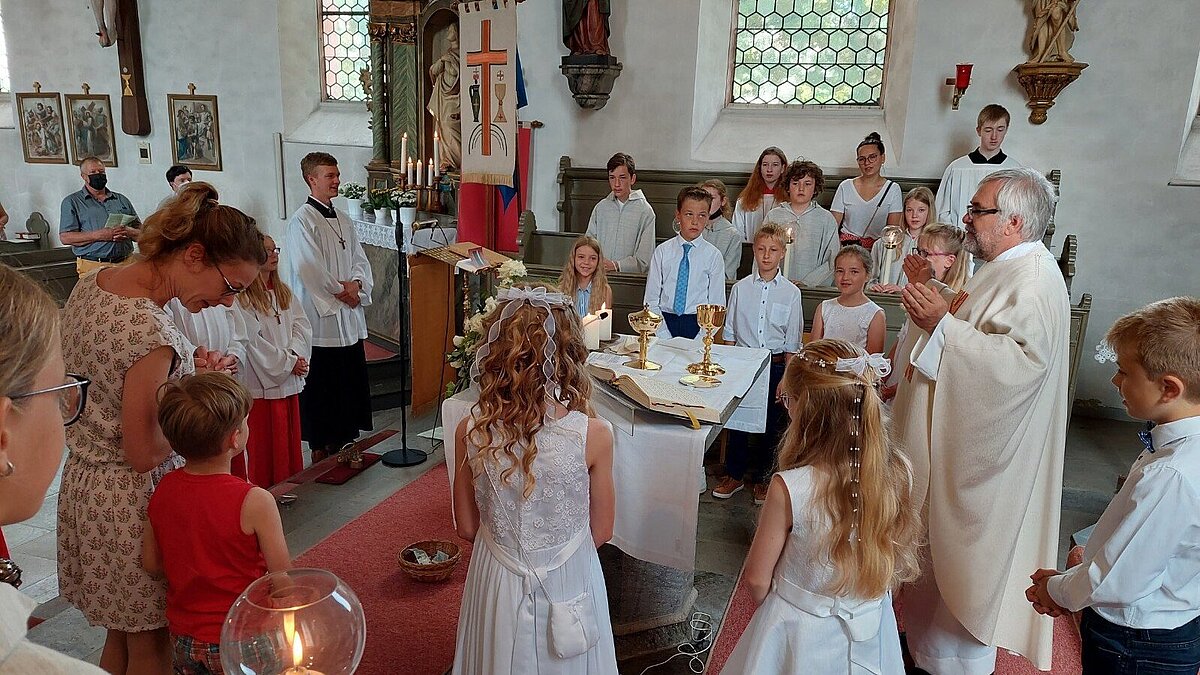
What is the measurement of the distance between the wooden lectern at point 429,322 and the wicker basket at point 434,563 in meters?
1.83

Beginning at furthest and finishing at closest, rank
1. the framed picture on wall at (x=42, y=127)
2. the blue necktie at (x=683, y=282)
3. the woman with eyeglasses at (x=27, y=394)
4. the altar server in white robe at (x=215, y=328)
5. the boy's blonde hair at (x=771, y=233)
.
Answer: the framed picture on wall at (x=42, y=127)
the blue necktie at (x=683, y=282)
the boy's blonde hair at (x=771, y=233)
the altar server in white robe at (x=215, y=328)
the woman with eyeglasses at (x=27, y=394)

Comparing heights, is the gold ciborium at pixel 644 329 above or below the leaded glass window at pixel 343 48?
below

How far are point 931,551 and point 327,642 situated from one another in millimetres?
2394

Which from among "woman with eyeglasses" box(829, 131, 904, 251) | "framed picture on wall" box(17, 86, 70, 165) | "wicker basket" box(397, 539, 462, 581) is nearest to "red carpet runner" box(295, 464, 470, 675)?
"wicker basket" box(397, 539, 462, 581)

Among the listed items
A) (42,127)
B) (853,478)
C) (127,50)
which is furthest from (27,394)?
(42,127)

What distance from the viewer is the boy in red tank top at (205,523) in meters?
1.85

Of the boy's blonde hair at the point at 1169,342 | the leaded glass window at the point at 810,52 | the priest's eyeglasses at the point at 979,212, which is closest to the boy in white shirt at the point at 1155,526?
the boy's blonde hair at the point at 1169,342

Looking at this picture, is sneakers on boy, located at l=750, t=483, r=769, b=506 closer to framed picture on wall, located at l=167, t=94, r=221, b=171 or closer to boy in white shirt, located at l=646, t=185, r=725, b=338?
boy in white shirt, located at l=646, t=185, r=725, b=338

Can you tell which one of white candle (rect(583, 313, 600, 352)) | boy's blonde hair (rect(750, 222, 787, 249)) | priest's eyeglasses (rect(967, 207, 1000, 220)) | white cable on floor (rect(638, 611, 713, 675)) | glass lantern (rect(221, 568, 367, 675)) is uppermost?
priest's eyeglasses (rect(967, 207, 1000, 220))

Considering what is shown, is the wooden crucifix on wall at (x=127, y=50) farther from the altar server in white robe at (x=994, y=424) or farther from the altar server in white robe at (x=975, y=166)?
the altar server in white robe at (x=994, y=424)

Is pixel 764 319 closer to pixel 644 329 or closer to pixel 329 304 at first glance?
pixel 644 329

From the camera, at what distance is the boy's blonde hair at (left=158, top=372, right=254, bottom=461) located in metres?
1.84

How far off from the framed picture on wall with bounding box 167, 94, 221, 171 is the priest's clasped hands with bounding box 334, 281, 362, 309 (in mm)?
7348

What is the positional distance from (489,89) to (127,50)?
26.6ft
